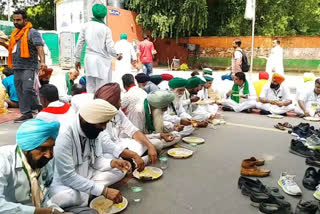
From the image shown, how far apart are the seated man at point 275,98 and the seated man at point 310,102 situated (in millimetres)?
325

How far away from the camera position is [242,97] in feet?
23.6

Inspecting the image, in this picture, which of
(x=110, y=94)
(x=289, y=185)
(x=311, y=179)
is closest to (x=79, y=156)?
(x=110, y=94)

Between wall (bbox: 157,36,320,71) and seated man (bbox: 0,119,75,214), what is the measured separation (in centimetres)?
1718

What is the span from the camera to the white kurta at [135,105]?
4.14 meters

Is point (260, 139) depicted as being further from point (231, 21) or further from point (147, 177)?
point (231, 21)

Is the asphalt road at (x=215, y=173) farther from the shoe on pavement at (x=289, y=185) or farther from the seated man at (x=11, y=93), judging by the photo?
the seated man at (x=11, y=93)

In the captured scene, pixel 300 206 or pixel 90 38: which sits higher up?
pixel 90 38

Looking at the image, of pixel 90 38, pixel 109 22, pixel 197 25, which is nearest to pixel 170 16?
pixel 197 25

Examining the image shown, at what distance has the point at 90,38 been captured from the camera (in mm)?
5180

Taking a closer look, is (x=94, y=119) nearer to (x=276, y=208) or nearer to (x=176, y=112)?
(x=276, y=208)

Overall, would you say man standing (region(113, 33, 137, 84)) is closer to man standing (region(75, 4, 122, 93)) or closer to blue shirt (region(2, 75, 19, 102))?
blue shirt (region(2, 75, 19, 102))

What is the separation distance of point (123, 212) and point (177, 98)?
2.70 metres

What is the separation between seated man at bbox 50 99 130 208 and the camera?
7.92 feet

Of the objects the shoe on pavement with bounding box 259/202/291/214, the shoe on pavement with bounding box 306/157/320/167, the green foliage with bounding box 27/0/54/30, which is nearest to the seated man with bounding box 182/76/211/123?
the shoe on pavement with bounding box 306/157/320/167
